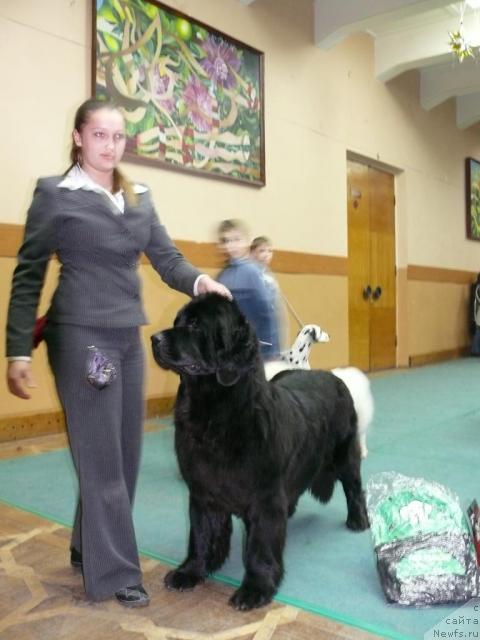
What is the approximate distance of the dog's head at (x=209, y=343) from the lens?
1982 millimetres

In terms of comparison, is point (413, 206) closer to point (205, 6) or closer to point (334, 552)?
point (205, 6)

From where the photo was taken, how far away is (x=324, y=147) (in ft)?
25.1

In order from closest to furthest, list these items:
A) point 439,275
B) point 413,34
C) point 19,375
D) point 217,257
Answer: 1. point 19,375
2. point 217,257
3. point 413,34
4. point 439,275

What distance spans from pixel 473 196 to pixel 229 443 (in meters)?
10.8

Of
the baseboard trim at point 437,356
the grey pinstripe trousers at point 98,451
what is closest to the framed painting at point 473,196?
the baseboard trim at point 437,356

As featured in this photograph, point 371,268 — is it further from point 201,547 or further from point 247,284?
point 201,547

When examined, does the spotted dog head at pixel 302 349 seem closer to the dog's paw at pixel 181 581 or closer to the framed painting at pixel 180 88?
the dog's paw at pixel 181 581

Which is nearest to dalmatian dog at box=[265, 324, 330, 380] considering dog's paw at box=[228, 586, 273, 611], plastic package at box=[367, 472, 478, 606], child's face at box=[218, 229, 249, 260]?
child's face at box=[218, 229, 249, 260]

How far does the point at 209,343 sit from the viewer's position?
1989mm

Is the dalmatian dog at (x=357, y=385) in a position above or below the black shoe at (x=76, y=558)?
above

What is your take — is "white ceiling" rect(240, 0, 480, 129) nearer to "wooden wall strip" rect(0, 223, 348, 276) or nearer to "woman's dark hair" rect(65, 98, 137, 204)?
"wooden wall strip" rect(0, 223, 348, 276)

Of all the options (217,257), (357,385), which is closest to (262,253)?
(357,385)

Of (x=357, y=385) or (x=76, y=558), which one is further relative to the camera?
(x=357, y=385)

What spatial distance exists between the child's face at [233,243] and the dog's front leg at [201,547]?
6.05ft
